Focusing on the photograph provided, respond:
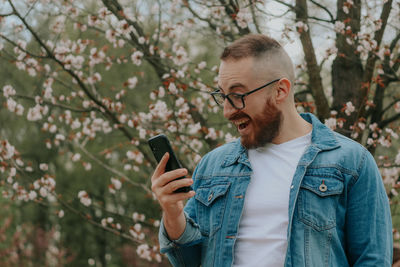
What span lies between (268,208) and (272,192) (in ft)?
0.22

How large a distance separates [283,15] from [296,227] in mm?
3190

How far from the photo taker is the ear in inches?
82.1

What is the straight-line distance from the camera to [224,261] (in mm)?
1932

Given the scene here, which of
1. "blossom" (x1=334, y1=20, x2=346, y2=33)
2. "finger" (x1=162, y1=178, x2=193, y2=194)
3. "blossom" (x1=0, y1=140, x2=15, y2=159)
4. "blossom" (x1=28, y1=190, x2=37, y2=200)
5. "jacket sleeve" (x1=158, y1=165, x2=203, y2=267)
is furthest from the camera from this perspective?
"blossom" (x1=28, y1=190, x2=37, y2=200)

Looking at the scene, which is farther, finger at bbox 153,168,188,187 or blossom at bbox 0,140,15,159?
blossom at bbox 0,140,15,159

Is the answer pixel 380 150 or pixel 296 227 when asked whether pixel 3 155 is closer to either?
pixel 296 227

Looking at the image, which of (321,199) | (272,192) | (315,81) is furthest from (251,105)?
(315,81)

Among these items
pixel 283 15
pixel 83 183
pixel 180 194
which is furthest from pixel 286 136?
pixel 83 183

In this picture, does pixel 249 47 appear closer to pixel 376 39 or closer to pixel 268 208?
pixel 268 208

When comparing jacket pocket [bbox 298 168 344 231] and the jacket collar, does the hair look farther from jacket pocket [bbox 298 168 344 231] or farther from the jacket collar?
jacket pocket [bbox 298 168 344 231]

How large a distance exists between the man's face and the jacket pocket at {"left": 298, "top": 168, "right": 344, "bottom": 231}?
0.28 metres

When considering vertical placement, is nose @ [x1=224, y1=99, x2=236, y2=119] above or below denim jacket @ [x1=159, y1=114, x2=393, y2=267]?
above

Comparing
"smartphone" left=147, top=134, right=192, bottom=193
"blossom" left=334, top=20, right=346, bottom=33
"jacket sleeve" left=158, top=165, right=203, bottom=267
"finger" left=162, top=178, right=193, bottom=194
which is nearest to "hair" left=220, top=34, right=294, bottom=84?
"smartphone" left=147, top=134, right=192, bottom=193

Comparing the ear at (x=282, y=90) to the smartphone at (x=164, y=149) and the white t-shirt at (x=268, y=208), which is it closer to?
the white t-shirt at (x=268, y=208)
